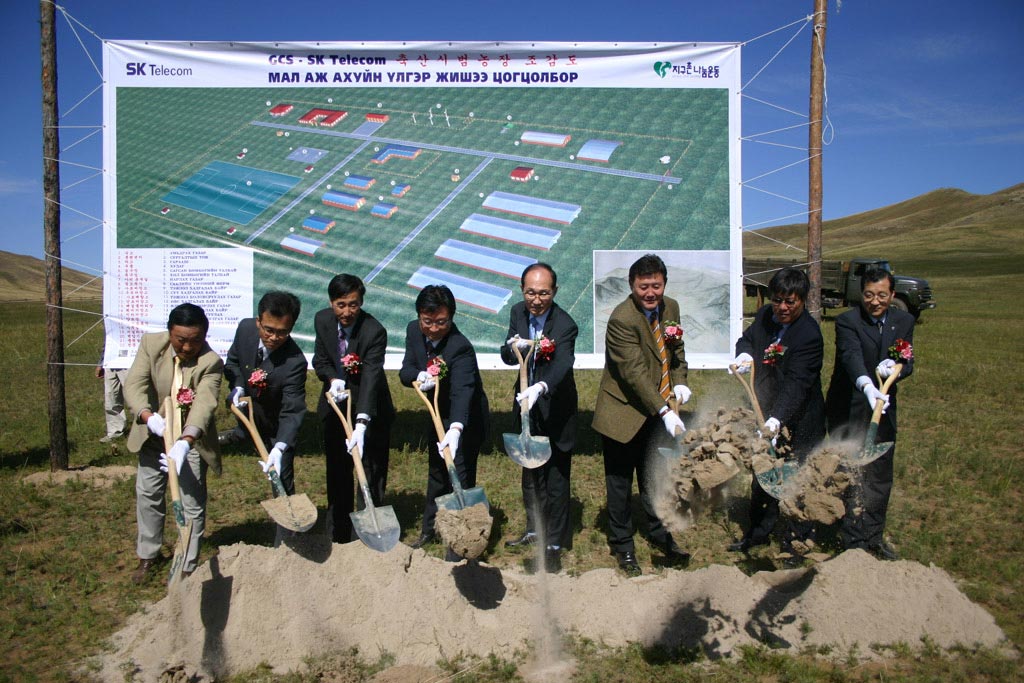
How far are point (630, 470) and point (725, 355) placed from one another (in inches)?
90.4

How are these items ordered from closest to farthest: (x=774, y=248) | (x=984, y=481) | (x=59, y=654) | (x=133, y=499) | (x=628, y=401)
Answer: (x=59, y=654)
(x=628, y=401)
(x=133, y=499)
(x=984, y=481)
(x=774, y=248)

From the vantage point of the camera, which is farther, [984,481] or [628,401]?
[984,481]

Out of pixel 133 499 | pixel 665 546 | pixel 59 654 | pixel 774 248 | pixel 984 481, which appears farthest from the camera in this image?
pixel 774 248

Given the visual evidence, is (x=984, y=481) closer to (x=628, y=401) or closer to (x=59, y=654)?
(x=628, y=401)

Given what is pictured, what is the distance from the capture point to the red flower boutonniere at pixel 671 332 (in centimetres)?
396

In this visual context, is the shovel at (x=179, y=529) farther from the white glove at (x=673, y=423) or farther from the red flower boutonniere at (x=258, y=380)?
the white glove at (x=673, y=423)

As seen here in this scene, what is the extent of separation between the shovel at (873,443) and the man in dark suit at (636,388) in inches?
39.8

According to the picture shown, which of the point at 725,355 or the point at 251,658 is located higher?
the point at 725,355

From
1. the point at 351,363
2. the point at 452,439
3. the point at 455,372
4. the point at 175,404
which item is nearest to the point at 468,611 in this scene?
the point at 452,439

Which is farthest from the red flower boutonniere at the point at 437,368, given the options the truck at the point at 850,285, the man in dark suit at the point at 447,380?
the truck at the point at 850,285

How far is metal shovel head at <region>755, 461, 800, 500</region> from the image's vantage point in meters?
3.64

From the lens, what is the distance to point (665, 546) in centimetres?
435

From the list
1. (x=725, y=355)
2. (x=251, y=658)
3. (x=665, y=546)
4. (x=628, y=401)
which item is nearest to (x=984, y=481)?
(x=725, y=355)

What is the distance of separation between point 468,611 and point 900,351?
9.67 feet
